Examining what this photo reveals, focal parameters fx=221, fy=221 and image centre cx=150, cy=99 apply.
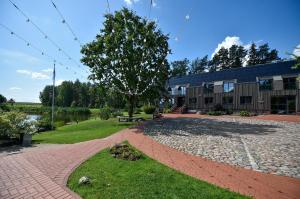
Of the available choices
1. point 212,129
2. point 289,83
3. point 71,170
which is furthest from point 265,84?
point 71,170

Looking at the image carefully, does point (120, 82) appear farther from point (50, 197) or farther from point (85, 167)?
point (50, 197)

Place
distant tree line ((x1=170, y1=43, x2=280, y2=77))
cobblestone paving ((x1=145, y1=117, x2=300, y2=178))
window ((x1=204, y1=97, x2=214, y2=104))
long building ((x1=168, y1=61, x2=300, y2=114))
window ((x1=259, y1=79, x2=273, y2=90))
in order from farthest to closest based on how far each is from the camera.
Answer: distant tree line ((x1=170, y1=43, x2=280, y2=77)) → window ((x1=204, y1=97, x2=214, y2=104)) → window ((x1=259, y1=79, x2=273, y2=90)) → long building ((x1=168, y1=61, x2=300, y2=114)) → cobblestone paving ((x1=145, y1=117, x2=300, y2=178))

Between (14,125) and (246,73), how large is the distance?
33153 mm

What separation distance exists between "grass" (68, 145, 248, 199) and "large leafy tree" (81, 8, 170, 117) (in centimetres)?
1666

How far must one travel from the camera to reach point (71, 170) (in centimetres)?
762

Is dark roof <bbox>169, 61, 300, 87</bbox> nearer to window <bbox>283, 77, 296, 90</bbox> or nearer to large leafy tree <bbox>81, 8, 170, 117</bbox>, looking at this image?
window <bbox>283, 77, 296, 90</bbox>

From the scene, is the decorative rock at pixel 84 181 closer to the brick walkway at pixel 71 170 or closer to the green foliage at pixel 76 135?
the brick walkway at pixel 71 170

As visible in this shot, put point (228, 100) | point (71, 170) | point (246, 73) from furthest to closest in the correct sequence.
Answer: point (228, 100) < point (246, 73) < point (71, 170)

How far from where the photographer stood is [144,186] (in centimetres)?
617

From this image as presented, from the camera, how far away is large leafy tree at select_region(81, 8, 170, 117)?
23953 millimetres

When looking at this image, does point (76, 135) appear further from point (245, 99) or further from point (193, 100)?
point (193, 100)

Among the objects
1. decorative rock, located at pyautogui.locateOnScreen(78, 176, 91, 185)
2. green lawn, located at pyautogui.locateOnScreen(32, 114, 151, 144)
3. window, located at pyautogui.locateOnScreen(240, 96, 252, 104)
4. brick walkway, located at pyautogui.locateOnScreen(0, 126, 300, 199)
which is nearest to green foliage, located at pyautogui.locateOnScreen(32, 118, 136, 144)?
green lawn, located at pyautogui.locateOnScreen(32, 114, 151, 144)

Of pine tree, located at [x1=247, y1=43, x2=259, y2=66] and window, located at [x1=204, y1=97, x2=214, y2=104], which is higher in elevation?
pine tree, located at [x1=247, y1=43, x2=259, y2=66]

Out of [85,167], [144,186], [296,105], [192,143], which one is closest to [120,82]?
[192,143]
